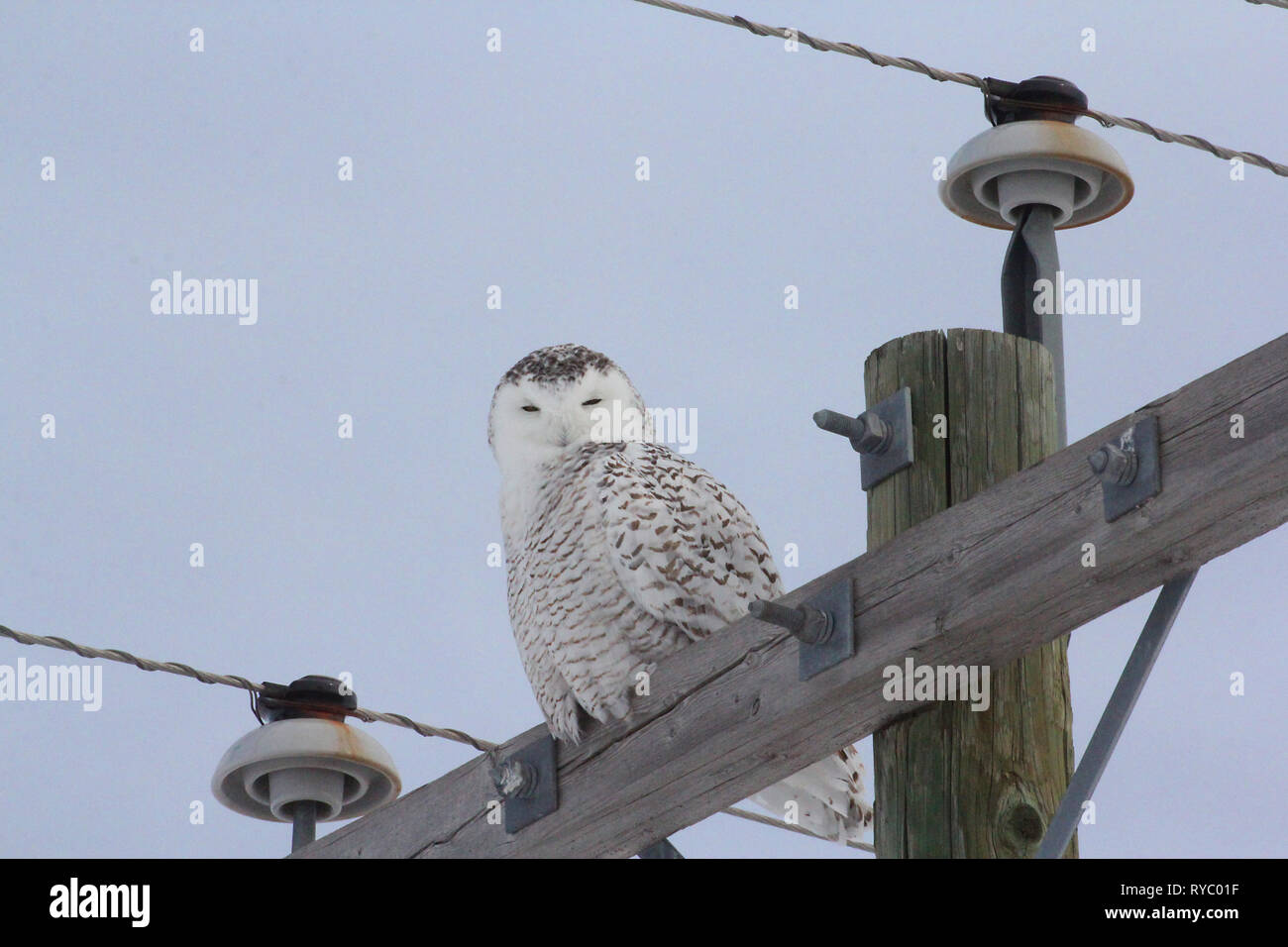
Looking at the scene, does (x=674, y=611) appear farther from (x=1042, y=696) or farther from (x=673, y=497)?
(x=1042, y=696)

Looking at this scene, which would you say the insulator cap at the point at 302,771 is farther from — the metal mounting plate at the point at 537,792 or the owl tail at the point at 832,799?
the owl tail at the point at 832,799

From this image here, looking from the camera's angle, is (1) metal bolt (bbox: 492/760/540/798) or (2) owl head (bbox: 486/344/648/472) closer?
(1) metal bolt (bbox: 492/760/540/798)

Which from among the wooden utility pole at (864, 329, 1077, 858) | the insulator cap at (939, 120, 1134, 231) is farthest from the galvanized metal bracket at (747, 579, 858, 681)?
the insulator cap at (939, 120, 1134, 231)

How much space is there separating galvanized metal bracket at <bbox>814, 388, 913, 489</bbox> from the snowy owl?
2.58 ft

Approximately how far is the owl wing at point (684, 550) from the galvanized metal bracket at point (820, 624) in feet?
3.30

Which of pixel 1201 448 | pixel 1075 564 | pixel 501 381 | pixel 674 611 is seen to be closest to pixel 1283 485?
pixel 1201 448

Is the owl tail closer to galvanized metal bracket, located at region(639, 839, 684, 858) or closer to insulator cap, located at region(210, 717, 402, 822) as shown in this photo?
galvanized metal bracket, located at region(639, 839, 684, 858)

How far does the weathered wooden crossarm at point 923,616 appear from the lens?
271cm

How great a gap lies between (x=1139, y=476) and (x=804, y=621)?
2.17ft

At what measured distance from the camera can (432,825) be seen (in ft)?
13.5

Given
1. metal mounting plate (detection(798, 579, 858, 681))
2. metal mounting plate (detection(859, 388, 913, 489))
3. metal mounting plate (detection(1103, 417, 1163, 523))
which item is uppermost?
metal mounting plate (detection(859, 388, 913, 489))

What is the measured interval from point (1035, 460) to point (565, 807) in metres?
1.11

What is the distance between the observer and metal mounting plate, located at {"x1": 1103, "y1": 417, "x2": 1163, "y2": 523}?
109 inches

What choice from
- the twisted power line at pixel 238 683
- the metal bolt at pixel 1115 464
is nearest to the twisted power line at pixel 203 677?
the twisted power line at pixel 238 683
